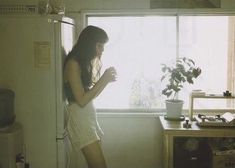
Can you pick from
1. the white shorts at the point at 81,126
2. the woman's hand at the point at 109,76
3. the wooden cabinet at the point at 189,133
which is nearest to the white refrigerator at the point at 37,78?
the white shorts at the point at 81,126

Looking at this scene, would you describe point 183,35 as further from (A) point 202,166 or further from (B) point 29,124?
(B) point 29,124

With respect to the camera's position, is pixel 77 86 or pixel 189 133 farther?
pixel 189 133


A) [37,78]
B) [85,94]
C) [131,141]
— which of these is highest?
[37,78]

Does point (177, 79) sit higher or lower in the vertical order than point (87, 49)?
lower

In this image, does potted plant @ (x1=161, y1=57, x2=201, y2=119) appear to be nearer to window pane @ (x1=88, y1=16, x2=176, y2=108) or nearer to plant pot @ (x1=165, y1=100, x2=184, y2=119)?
A: plant pot @ (x1=165, y1=100, x2=184, y2=119)

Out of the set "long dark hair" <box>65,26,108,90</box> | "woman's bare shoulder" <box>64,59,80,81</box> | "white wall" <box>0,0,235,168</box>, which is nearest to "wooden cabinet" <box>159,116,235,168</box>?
"white wall" <box>0,0,235,168</box>

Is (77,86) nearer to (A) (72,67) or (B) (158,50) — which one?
(A) (72,67)

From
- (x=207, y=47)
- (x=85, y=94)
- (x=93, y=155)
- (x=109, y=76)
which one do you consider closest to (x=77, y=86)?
(x=85, y=94)

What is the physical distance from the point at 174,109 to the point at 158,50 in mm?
676

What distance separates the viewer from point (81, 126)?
7.29 feet

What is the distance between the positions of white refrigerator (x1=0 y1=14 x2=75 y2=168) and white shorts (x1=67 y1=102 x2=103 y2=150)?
71mm

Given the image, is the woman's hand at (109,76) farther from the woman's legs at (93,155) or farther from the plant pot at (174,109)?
the plant pot at (174,109)

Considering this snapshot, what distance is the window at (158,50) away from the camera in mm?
3152

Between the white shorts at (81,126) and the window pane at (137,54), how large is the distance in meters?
A: 1.01
